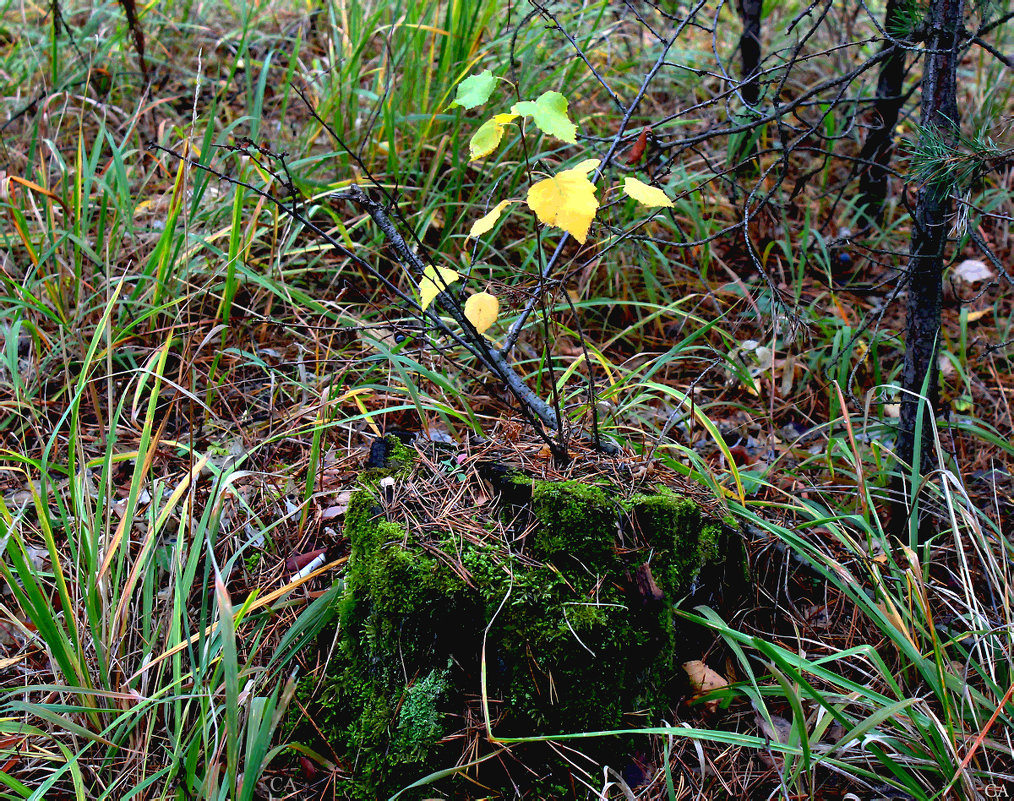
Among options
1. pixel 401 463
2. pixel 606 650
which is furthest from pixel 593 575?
pixel 401 463

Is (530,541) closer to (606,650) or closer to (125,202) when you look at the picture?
(606,650)

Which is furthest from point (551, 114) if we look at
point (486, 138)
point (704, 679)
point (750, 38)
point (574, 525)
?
point (750, 38)

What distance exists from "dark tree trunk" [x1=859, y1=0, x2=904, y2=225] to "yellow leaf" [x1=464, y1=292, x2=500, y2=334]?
1625 mm

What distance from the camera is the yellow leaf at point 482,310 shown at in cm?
Answer: 137

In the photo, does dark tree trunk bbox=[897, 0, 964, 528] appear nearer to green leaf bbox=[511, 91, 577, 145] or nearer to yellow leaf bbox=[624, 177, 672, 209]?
yellow leaf bbox=[624, 177, 672, 209]

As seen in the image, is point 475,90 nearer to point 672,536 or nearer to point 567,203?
point 567,203

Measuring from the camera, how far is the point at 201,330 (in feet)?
7.36

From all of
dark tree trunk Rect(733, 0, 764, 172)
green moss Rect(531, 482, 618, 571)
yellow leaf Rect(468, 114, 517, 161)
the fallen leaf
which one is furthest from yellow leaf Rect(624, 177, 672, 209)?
dark tree trunk Rect(733, 0, 764, 172)

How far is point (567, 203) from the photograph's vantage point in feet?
3.98

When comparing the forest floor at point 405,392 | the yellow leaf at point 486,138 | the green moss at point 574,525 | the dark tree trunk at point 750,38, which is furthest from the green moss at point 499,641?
the dark tree trunk at point 750,38

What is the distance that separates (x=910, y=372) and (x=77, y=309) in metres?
2.33

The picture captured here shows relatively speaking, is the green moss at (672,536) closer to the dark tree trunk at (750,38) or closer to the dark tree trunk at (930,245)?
the dark tree trunk at (930,245)

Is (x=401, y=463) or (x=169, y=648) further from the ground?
(x=401, y=463)

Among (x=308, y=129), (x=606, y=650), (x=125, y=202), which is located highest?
(x=308, y=129)
